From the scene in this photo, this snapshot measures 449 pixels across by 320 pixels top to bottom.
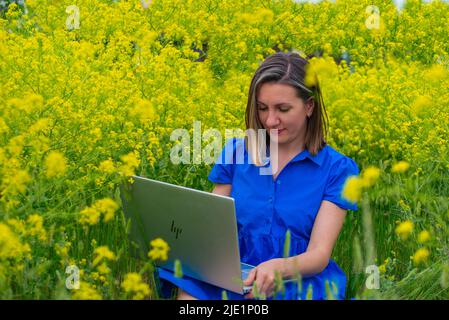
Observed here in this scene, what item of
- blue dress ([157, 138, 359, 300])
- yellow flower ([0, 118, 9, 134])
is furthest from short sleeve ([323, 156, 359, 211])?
yellow flower ([0, 118, 9, 134])

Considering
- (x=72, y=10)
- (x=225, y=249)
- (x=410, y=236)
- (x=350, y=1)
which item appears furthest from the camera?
(x=350, y=1)

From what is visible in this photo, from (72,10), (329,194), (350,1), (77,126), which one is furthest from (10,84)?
(350,1)

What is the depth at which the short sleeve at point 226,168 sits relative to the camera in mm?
2971

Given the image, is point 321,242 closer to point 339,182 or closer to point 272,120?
point 339,182

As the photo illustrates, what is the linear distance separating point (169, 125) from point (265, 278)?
202 cm

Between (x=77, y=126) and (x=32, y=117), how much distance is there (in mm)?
246

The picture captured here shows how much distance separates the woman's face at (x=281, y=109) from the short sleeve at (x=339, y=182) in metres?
0.20

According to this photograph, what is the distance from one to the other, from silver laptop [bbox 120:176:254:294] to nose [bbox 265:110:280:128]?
0.42m

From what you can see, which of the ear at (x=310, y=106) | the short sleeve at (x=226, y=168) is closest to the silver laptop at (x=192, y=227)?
the short sleeve at (x=226, y=168)

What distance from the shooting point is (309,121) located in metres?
2.88

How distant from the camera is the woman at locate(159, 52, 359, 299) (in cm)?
270

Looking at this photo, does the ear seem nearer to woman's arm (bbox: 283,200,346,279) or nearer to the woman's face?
the woman's face

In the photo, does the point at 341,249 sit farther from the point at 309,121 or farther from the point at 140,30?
the point at 140,30

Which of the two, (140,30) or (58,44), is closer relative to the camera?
(58,44)
